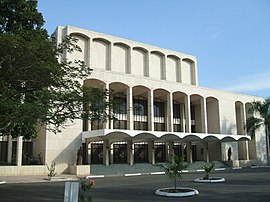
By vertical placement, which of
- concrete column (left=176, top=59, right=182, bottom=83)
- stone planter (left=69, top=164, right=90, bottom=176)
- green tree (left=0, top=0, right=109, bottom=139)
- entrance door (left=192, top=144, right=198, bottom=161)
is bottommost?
stone planter (left=69, top=164, right=90, bottom=176)

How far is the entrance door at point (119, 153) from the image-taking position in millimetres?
39219

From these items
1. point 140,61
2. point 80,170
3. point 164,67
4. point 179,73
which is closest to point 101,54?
point 140,61

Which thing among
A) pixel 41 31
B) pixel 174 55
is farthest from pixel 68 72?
pixel 174 55

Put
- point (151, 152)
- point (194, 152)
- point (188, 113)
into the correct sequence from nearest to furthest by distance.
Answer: point (151, 152) → point (188, 113) → point (194, 152)

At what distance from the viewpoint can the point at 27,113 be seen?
11367 millimetres

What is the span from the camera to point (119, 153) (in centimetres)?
3959

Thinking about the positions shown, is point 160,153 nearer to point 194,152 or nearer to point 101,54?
point 194,152

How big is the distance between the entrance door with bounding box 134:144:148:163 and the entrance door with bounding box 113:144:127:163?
1.78 meters

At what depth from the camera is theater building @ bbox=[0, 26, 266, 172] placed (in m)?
34.1

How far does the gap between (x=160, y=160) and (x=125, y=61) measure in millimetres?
14792

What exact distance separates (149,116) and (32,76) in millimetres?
28416

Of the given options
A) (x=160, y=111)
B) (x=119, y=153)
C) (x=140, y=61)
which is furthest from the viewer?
(x=160, y=111)

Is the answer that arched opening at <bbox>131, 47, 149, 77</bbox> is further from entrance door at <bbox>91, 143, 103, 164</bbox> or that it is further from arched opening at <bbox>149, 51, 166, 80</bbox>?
entrance door at <bbox>91, 143, 103, 164</bbox>

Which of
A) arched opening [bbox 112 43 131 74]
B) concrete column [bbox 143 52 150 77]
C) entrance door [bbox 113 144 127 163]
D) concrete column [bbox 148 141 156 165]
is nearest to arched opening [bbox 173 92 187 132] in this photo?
concrete column [bbox 143 52 150 77]
